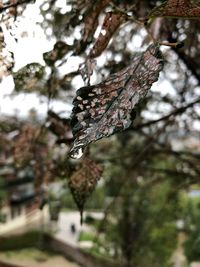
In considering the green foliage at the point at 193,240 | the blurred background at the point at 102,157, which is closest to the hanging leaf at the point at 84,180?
the blurred background at the point at 102,157

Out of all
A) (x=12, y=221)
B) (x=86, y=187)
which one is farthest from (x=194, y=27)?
(x=12, y=221)

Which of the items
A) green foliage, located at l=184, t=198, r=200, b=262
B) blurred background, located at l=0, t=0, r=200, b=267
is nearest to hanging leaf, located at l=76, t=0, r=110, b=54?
blurred background, located at l=0, t=0, r=200, b=267

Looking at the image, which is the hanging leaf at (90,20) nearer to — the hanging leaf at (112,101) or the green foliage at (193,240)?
the hanging leaf at (112,101)

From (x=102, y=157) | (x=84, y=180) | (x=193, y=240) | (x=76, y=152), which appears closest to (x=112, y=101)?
(x=76, y=152)

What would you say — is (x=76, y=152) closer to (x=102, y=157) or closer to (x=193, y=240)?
(x=102, y=157)

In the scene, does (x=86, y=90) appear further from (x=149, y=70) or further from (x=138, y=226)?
(x=138, y=226)
